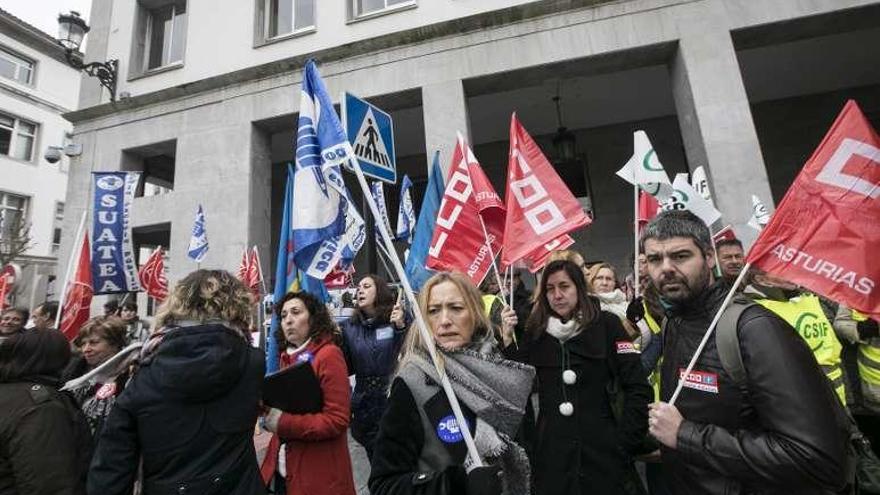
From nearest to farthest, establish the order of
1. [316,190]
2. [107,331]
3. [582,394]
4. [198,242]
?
[582,394], [316,190], [107,331], [198,242]

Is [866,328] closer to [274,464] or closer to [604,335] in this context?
[604,335]

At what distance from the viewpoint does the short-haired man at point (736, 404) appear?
1522 mm

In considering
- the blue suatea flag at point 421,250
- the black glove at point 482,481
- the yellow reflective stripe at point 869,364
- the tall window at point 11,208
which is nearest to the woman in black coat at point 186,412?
the black glove at point 482,481

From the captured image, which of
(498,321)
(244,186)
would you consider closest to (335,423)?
(498,321)

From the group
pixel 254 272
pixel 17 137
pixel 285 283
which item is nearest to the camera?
pixel 285 283

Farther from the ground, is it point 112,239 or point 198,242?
point 198,242

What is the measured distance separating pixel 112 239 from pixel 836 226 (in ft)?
23.0

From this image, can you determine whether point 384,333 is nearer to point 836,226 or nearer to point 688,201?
point 836,226

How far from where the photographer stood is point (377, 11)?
995 cm

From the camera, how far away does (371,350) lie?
4418 millimetres

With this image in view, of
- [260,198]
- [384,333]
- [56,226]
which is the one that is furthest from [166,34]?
[56,226]

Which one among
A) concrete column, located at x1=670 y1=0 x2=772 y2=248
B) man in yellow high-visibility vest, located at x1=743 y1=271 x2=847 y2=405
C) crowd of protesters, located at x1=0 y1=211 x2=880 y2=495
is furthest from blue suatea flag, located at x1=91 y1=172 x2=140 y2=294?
concrete column, located at x1=670 y1=0 x2=772 y2=248

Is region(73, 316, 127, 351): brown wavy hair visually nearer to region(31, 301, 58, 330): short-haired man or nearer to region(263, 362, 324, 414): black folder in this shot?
region(263, 362, 324, 414): black folder

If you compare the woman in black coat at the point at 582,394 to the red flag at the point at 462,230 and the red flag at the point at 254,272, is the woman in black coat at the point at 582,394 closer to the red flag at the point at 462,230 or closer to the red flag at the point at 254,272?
the red flag at the point at 462,230
